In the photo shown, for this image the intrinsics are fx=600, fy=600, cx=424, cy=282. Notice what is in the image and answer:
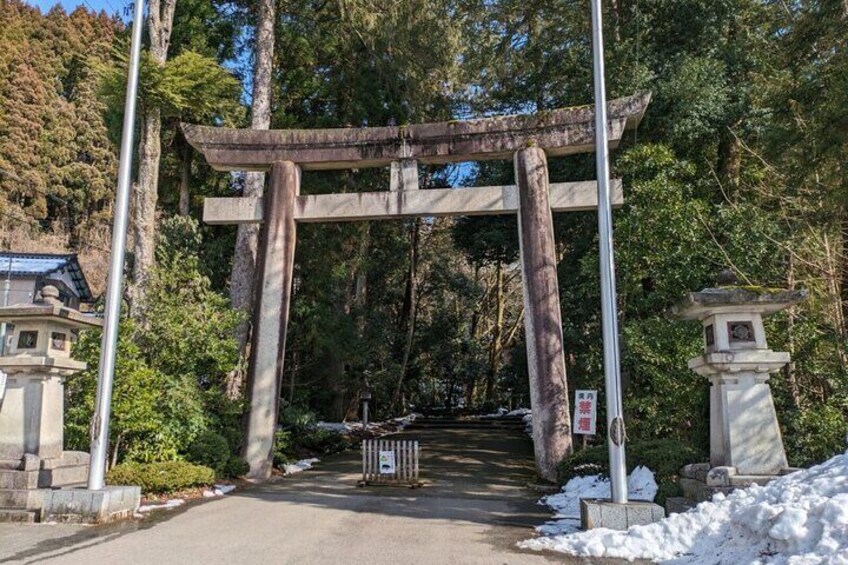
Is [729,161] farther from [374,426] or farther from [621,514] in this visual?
[374,426]

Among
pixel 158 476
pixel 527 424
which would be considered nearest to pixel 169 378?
pixel 158 476

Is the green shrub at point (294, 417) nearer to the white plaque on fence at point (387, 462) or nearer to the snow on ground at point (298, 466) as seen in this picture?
the snow on ground at point (298, 466)

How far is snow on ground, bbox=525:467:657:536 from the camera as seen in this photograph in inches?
293

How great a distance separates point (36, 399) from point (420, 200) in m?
6.96

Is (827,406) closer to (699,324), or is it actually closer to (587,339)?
(699,324)

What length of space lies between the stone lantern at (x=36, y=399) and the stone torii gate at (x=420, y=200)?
3.48 metres

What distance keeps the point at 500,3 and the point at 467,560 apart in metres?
14.5

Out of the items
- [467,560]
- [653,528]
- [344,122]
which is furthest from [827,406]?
[344,122]

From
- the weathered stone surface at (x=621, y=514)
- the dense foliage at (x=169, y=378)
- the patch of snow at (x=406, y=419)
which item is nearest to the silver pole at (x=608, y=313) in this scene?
the weathered stone surface at (x=621, y=514)

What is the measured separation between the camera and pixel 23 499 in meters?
7.39

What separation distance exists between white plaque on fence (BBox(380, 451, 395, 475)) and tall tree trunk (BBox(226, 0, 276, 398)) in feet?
15.0

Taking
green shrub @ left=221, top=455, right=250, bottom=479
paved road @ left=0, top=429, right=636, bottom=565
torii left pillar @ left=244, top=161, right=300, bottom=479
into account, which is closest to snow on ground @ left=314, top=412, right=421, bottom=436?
torii left pillar @ left=244, top=161, right=300, bottom=479

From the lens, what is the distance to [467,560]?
5859 mm

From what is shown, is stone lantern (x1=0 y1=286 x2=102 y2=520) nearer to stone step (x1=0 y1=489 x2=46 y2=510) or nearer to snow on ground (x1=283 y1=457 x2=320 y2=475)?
stone step (x1=0 y1=489 x2=46 y2=510)
